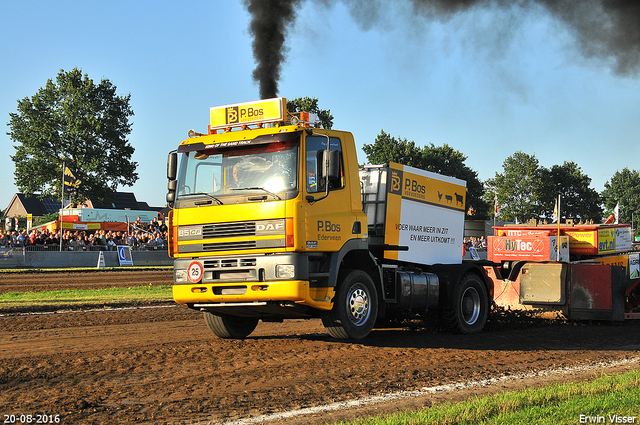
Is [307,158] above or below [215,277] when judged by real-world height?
above

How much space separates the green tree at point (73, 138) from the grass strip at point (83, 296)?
3223 centimetres

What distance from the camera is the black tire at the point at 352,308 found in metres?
8.90

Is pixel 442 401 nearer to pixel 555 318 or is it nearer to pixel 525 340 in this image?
pixel 525 340

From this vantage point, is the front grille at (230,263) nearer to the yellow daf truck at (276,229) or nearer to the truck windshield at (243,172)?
the yellow daf truck at (276,229)

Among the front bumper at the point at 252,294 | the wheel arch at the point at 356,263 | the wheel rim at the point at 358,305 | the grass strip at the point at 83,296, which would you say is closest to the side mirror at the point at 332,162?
the wheel arch at the point at 356,263

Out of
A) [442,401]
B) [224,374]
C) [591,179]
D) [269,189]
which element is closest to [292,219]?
[269,189]

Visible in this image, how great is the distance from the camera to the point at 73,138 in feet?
162

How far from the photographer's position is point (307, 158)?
337 inches

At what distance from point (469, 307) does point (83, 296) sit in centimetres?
1106

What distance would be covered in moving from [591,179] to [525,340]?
88.3 metres

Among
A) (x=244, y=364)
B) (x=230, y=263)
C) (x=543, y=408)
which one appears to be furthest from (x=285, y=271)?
(x=543, y=408)

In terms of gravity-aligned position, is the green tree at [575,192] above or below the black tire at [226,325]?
above

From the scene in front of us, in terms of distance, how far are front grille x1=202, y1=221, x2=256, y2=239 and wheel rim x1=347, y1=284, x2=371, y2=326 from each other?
183 cm

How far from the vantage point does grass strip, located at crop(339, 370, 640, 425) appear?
5.02 metres
